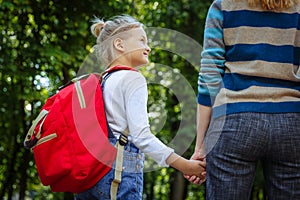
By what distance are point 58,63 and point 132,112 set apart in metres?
6.15

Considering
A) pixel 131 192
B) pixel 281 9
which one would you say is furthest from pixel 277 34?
pixel 131 192

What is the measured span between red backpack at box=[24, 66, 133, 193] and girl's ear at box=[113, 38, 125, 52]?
1.17 ft

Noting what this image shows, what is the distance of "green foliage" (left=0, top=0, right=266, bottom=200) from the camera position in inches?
348

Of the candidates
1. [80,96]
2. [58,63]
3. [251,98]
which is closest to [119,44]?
[80,96]

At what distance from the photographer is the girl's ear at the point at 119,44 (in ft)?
9.79

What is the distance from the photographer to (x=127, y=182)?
8.71 ft

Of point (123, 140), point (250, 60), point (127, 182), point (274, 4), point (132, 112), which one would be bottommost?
point (127, 182)

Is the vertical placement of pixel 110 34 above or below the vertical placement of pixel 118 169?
above

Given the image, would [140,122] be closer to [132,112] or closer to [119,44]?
[132,112]

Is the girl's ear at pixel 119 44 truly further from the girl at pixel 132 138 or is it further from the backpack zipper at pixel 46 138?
the backpack zipper at pixel 46 138

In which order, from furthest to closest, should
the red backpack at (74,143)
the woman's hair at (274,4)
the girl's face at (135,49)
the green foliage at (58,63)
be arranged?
the green foliage at (58,63)
the girl's face at (135,49)
the red backpack at (74,143)
the woman's hair at (274,4)

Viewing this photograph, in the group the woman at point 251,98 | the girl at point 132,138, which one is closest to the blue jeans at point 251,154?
the woman at point 251,98

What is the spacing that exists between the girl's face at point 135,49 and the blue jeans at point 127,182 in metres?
0.50

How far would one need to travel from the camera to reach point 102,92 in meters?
2.77
